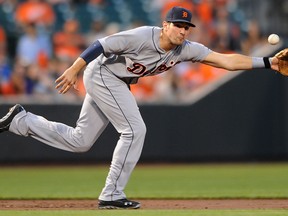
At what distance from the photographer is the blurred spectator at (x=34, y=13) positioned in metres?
13.3

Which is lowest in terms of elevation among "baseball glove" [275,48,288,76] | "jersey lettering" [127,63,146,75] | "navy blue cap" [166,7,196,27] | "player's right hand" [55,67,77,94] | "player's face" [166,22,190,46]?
"player's right hand" [55,67,77,94]

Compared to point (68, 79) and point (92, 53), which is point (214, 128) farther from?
point (68, 79)

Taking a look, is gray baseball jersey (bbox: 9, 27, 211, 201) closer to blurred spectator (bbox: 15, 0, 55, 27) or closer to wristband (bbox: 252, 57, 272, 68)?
wristband (bbox: 252, 57, 272, 68)

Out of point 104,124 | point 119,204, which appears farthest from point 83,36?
point 119,204

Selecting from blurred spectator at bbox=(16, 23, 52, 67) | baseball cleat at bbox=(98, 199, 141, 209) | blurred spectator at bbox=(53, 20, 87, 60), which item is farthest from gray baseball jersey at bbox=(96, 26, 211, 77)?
blurred spectator at bbox=(53, 20, 87, 60)

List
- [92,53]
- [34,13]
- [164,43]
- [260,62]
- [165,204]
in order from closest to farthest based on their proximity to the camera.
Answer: [92,53] < [164,43] < [260,62] < [165,204] < [34,13]

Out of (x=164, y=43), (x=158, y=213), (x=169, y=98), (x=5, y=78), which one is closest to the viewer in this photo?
(x=158, y=213)

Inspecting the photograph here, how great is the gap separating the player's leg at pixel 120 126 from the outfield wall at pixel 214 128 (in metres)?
5.05

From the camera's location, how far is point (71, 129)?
7.08m

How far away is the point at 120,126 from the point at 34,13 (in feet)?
22.6

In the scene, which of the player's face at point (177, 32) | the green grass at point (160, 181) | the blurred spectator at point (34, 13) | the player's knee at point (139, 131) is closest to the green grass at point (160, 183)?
the green grass at point (160, 181)

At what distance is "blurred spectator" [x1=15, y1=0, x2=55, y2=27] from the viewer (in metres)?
13.3

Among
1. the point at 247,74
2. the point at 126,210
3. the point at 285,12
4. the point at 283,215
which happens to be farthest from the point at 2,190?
the point at 285,12

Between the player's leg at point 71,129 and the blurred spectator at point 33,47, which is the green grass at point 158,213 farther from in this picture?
the blurred spectator at point 33,47
